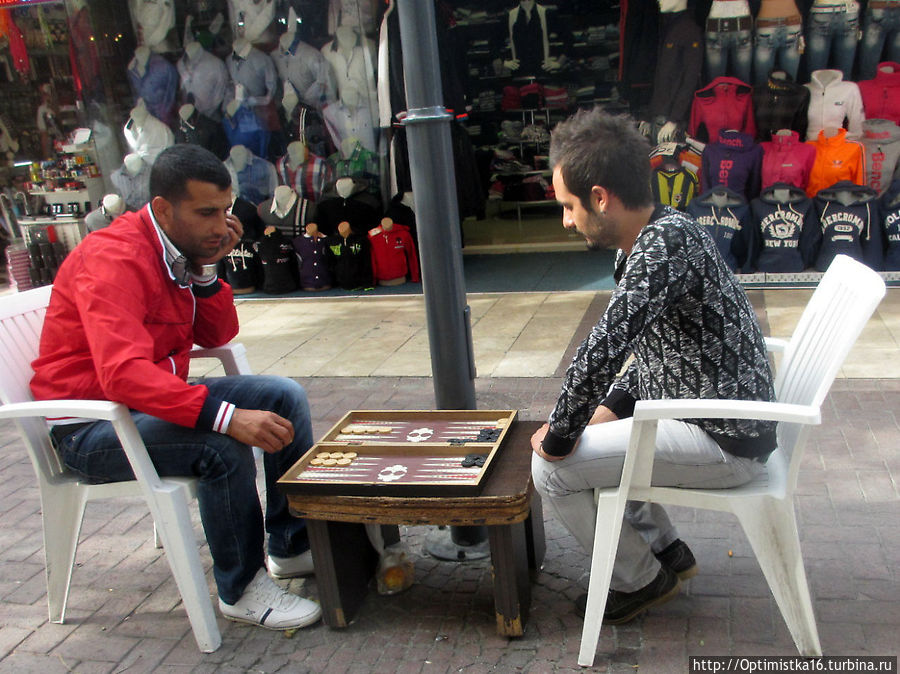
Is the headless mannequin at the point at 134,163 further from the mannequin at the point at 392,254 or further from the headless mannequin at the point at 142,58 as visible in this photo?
the mannequin at the point at 392,254

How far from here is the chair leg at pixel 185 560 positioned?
246cm

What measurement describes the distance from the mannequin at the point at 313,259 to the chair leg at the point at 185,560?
4988 millimetres

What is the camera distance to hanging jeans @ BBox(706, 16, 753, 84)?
20.9ft

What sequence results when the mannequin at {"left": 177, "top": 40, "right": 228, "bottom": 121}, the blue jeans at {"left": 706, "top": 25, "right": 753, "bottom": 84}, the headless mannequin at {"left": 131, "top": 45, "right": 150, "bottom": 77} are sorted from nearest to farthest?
the blue jeans at {"left": 706, "top": 25, "right": 753, "bottom": 84} → the mannequin at {"left": 177, "top": 40, "right": 228, "bottom": 121} → the headless mannequin at {"left": 131, "top": 45, "right": 150, "bottom": 77}

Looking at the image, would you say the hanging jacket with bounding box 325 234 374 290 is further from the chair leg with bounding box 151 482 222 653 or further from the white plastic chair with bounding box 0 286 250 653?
the chair leg with bounding box 151 482 222 653

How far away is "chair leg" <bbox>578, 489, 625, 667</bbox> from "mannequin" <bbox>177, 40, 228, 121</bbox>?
21.6 feet

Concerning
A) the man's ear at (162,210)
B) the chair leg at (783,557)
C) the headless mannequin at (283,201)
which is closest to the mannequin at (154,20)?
the headless mannequin at (283,201)

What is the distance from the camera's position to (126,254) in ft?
8.25

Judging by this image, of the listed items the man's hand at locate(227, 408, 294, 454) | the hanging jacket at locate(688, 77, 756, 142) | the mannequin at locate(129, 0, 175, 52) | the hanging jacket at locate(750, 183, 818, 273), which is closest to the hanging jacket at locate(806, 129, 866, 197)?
the hanging jacket at locate(750, 183, 818, 273)

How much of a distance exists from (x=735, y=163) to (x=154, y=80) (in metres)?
5.25

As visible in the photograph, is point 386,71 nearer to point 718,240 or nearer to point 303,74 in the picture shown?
point 303,74

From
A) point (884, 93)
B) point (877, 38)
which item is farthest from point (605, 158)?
point (877, 38)

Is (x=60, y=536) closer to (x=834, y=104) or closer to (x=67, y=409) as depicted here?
(x=67, y=409)

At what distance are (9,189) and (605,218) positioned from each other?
28.4 ft
